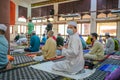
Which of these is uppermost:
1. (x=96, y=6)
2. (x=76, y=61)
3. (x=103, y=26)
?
(x=96, y=6)

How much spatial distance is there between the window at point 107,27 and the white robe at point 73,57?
8207mm

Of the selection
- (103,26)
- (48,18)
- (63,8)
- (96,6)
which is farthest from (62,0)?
(103,26)

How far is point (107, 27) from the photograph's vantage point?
1098 cm

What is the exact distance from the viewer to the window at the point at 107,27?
10595 mm

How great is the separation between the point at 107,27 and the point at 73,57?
859 centimetres

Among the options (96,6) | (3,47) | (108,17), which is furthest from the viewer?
(96,6)

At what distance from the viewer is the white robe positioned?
10.1 ft

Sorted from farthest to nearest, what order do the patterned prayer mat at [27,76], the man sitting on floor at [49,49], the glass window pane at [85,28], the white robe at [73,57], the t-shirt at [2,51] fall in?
the glass window pane at [85,28] → the man sitting on floor at [49,49] → the white robe at [73,57] → the t-shirt at [2,51] → the patterned prayer mat at [27,76]

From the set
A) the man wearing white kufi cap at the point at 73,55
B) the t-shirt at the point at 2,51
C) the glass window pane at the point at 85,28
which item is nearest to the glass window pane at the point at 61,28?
the glass window pane at the point at 85,28

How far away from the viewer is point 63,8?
507 inches

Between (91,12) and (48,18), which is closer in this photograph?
(91,12)

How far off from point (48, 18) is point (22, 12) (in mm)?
2846

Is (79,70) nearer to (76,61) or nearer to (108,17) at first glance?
(76,61)

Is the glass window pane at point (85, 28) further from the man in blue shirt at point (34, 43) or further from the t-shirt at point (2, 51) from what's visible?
the t-shirt at point (2, 51)
